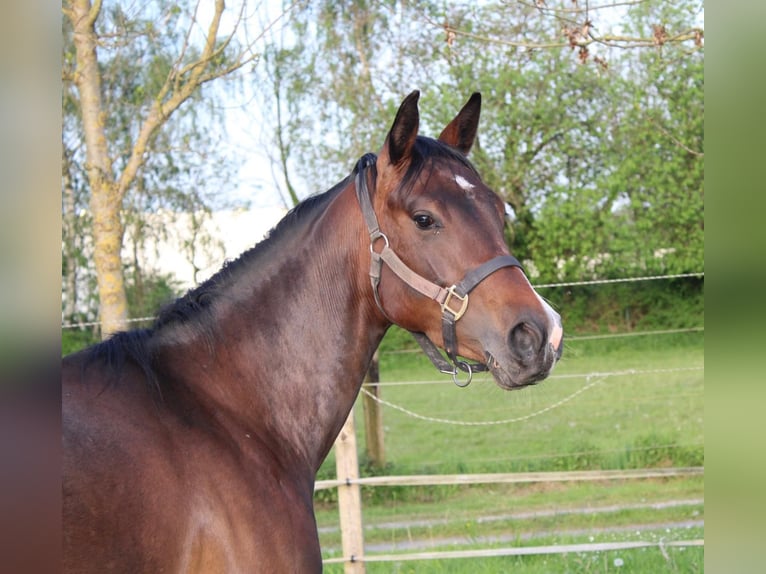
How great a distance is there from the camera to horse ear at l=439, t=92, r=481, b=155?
298cm

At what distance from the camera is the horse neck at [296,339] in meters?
2.49

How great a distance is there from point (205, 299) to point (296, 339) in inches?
13.6

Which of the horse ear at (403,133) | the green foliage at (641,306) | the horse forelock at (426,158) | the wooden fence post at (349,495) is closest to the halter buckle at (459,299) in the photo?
the horse forelock at (426,158)

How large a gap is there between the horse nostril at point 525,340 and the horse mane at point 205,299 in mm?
629

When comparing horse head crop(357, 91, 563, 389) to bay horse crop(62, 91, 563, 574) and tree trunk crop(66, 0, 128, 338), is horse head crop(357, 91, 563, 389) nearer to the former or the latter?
bay horse crop(62, 91, 563, 574)

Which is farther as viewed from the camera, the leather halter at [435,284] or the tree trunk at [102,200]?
the tree trunk at [102,200]

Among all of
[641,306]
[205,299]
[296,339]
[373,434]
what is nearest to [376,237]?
[296,339]

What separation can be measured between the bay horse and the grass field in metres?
0.51

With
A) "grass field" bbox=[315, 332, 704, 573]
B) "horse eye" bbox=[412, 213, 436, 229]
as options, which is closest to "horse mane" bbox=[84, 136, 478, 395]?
"horse eye" bbox=[412, 213, 436, 229]

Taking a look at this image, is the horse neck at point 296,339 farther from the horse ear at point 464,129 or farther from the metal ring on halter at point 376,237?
the horse ear at point 464,129

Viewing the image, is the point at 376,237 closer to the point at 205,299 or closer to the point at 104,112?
the point at 205,299

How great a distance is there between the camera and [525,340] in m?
2.35

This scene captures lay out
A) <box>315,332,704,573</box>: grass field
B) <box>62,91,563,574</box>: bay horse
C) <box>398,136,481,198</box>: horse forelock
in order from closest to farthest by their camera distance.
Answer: <box>62,91,563,574</box>: bay horse → <box>398,136,481,198</box>: horse forelock → <box>315,332,704,573</box>: grass field

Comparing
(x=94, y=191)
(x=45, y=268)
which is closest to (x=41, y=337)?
(x=45, y=268)
